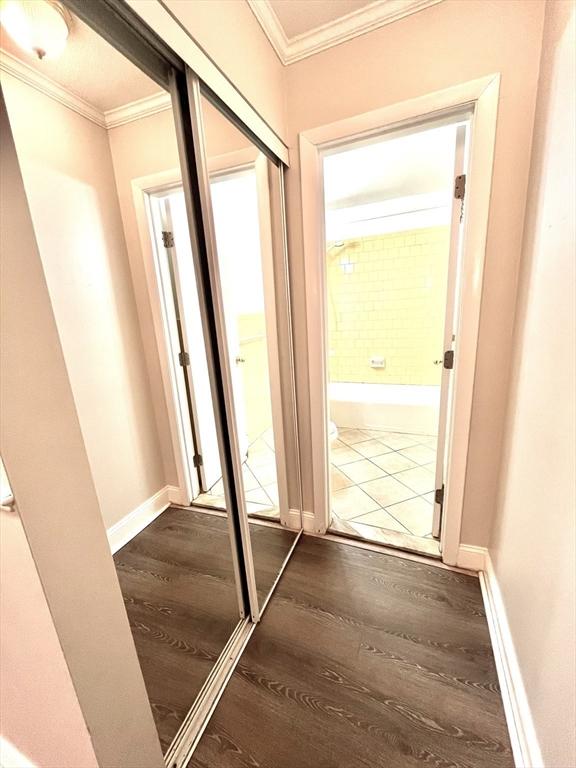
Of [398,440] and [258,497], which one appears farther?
[398,440]

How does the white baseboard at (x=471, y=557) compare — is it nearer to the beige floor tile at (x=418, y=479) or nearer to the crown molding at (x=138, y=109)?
the beige floor tile at (x=418, y=479)

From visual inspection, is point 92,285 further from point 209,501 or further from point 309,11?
point 309,11

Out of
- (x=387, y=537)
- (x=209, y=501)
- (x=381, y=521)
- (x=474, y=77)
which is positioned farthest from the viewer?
(x=381, y=521)

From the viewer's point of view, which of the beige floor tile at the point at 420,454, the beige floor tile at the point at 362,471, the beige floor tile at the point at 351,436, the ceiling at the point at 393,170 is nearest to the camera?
the ceiling at the point at 393,170

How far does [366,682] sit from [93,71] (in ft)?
6.81

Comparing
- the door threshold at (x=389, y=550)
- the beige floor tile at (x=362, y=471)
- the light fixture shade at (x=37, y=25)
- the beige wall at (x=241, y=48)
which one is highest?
the beige wall at (x=241, y=48)

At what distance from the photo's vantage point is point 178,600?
1.20m

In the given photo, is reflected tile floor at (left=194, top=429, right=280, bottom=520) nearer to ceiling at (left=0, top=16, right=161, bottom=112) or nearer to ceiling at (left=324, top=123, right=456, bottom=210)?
ceiling at (left=0, top=16, right=161, bottom=112)

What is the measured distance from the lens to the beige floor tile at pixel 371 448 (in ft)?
9.91

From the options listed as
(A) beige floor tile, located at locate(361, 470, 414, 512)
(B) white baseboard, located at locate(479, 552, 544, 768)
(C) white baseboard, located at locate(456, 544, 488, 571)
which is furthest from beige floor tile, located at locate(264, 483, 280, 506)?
(B) white baseboard, located at locate(479, 552, 544, 768)

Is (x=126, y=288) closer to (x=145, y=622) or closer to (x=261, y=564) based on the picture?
(x=145, y=622)

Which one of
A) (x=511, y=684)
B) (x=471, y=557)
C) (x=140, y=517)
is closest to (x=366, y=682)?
(x=511, y=684)

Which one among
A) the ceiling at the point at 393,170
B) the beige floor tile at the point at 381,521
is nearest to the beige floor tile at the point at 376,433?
the beige floor tile at the point at 381,521

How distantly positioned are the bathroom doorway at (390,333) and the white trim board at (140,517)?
1114 mm
